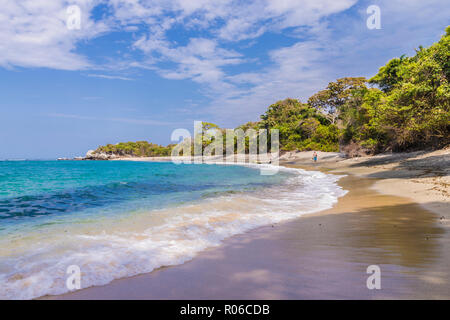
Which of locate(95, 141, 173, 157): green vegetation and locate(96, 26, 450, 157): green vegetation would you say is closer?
locate(96, 26, 450, 157): green vegetation

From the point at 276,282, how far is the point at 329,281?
62 cm

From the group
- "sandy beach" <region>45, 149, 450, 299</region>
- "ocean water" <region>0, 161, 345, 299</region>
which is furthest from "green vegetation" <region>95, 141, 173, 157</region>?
"sandy beach" <region>45, 149, 450, 299</region>

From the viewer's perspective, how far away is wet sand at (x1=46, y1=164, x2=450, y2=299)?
259 cm

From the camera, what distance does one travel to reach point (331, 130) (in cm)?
4531

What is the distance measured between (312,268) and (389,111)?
2058cm

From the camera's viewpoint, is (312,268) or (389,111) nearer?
(312,268)

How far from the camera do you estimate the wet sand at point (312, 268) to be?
2590mm

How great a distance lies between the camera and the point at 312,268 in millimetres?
3160

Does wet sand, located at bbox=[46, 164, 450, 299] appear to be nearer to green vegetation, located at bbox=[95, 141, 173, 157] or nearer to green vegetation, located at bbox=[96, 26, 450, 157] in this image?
green vegetation, located at bbox=[96, 26, 450, 157]

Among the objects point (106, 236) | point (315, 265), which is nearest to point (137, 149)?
point (106, 236)

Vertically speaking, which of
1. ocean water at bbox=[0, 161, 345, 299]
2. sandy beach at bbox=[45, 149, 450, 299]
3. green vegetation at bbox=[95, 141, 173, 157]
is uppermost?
green vegetation at bbox=[95, 141, 173, 157]

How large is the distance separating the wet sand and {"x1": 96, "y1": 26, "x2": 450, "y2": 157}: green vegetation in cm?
1571

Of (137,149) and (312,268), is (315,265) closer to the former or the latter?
(312,268)
